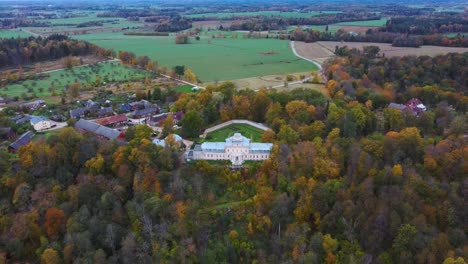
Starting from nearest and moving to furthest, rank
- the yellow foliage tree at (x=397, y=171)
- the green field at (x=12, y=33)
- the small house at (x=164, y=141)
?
1. the yellow foliage tree at (x=397, y=171)
2. the small house at (x=164, y=141)
3. the green field at (x=12, y=33)

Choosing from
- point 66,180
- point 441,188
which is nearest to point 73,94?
point 66,180

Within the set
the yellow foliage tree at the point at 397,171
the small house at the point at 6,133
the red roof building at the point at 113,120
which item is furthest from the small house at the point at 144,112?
the yellow foliage tree at the point at 397,171

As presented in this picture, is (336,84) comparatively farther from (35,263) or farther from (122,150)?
(35,263)

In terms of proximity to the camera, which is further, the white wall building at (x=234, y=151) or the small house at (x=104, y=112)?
the small house at (x=104, y=112)

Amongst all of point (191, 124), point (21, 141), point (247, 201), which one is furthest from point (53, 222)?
point (191, 124)

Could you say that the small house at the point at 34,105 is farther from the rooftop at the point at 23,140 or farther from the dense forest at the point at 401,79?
the dense forest at the point at 401,79

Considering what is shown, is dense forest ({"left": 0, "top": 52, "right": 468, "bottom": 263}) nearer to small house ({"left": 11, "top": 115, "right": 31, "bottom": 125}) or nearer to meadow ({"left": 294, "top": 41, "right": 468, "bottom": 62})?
small house ({"left": 11, "top": 115, "right": 31, "bottom": 125})

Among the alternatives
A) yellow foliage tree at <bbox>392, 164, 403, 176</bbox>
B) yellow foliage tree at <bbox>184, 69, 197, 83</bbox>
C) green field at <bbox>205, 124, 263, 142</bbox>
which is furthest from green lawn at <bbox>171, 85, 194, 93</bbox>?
yellow foliage tree at <bbox>392, 164, 403, 176</bbox>

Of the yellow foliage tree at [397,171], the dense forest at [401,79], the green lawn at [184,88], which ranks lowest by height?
the yellow foliage tree at [397,171]
